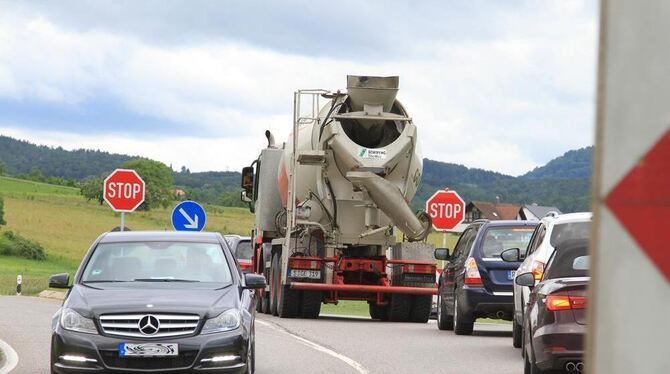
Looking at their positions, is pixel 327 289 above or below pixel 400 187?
below

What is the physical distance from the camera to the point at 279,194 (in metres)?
28.5

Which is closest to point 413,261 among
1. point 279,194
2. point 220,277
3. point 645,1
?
point 279,194

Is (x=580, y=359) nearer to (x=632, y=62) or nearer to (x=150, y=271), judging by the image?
(x=150, y=271)

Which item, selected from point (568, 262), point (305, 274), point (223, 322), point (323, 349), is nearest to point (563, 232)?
point (568, 262)

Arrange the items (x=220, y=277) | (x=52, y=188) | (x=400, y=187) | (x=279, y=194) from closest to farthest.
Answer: (x=220, y=277)
(x=400, y=187)
(x=279, y=194)
(x=52, y=188)

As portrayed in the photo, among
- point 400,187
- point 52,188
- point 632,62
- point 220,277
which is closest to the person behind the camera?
point 632,62

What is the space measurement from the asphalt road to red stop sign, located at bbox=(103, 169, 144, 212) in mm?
3956

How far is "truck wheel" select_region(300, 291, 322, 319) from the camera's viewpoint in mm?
26000

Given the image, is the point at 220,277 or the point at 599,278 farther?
the point at 220,277

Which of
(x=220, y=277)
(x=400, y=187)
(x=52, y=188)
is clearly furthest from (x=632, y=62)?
(x=52, y=188)

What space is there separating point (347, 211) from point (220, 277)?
1242 centimetres

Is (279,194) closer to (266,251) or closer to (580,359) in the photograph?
(266,251)

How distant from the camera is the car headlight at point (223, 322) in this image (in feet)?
40.4

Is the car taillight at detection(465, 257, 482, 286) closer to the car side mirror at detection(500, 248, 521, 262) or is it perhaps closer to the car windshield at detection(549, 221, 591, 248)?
the car side mirror at detection(500, 248, 521, 262)
